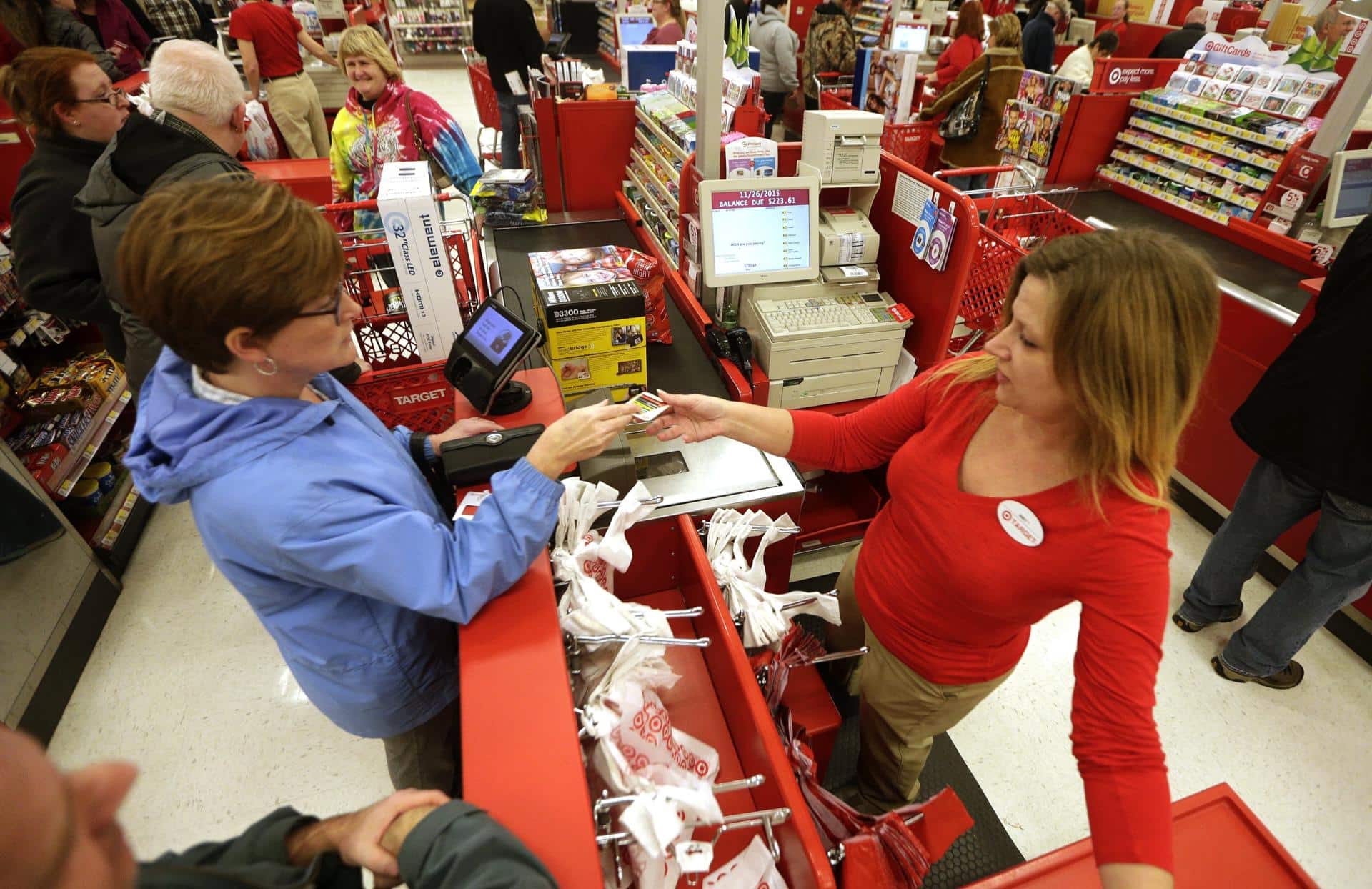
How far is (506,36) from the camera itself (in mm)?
5496

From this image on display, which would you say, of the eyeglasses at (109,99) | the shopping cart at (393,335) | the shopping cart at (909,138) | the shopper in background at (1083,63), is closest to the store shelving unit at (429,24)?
the shopping cart at (909,138)

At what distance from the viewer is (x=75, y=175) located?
2.33 metres

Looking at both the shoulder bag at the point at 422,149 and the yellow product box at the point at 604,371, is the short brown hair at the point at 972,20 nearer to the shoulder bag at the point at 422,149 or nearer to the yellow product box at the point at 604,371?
the shoulder bag at the point at 422,149

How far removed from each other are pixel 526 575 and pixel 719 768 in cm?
65

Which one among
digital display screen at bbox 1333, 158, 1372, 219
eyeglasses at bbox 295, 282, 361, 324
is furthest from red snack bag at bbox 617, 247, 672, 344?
digital display screen at bbox 1333, 158, 1372, 219

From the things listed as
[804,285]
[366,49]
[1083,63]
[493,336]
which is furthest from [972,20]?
[493,336]

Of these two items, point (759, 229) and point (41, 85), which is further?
point (759, 229)

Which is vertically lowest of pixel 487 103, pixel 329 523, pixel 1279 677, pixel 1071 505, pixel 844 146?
pixel 1279 677

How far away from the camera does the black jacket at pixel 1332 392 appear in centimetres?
206

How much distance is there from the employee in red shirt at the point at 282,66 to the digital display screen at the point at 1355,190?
747cm

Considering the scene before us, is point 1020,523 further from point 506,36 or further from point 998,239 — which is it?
point 506,36

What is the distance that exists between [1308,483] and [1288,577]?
48cm

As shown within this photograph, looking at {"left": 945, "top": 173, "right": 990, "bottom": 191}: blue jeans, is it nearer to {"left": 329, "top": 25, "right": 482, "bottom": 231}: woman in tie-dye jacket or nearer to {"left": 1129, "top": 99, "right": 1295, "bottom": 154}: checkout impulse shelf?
{"left": 1129, "top": 99, "right": 1295, "bottom": 154}: checkout impulse shelf

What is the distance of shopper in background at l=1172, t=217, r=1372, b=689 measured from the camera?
2.09 metres
